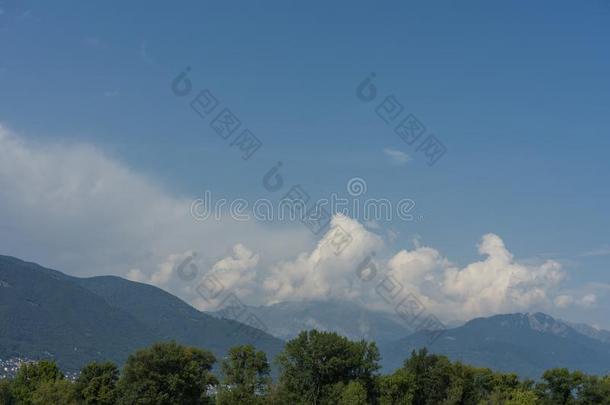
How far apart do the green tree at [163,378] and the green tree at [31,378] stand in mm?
14268

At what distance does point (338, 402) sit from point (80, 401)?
30.0 m

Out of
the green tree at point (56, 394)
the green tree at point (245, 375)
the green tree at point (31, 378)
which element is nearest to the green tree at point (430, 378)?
the green tree at point (245, 375)

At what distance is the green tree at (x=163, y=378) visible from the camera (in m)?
68.4

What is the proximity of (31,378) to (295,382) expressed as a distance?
116 ft

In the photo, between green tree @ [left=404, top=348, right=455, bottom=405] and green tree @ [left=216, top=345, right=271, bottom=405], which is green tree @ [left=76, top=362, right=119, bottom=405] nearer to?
green tree @ [left=216, top=345, right=271, bottom=405]

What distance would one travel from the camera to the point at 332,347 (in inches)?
2955

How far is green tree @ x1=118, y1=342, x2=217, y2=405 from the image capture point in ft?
225

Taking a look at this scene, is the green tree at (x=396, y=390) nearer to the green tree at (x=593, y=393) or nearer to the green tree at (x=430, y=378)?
the green tree at (x=430, y=378)

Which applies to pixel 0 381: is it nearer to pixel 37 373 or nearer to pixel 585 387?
pixel 37 373

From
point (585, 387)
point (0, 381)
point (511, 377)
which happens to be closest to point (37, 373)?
point (0, 381)

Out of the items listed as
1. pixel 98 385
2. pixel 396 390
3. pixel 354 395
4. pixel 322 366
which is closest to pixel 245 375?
pixel 322 366

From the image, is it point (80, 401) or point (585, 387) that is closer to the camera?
point (80, 401)

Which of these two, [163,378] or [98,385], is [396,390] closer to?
[163,378]

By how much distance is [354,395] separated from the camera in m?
68.6
